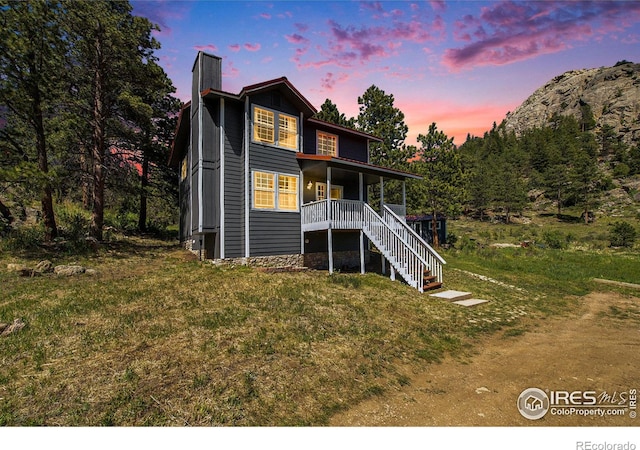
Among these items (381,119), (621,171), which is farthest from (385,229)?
(621,171)

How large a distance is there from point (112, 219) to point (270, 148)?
17.3m

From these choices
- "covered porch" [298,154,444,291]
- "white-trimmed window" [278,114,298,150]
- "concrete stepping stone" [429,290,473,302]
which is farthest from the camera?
"white-trimmed window" [278,114,298,150]

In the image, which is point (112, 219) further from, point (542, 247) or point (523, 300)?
point (542, 247)

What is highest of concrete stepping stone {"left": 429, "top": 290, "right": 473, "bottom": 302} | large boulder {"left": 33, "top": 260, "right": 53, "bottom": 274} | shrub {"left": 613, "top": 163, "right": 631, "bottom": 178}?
shrub {"left": 613, "top": 163, "right": 631, "bottom": 178}

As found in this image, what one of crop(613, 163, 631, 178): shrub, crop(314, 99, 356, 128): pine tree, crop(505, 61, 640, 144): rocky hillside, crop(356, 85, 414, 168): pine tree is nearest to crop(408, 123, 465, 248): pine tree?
crop(356, 85, 414, 168): pine tree

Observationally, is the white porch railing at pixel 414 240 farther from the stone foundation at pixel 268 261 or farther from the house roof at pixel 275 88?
the house roof at pixel 275 88

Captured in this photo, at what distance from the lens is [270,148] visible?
542 inches

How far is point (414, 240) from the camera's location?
13141 mm

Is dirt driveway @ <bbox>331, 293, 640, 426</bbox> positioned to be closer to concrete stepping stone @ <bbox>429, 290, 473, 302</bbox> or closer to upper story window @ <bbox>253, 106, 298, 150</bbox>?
concrete stepping stone @ <bbox>429, 290, 473, 302</bbox>

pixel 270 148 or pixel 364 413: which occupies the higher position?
pixel 270 148

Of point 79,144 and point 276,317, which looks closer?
point 276,317

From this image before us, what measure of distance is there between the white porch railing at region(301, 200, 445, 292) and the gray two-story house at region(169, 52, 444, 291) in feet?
0.15

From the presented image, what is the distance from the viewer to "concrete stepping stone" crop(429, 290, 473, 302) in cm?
1080
